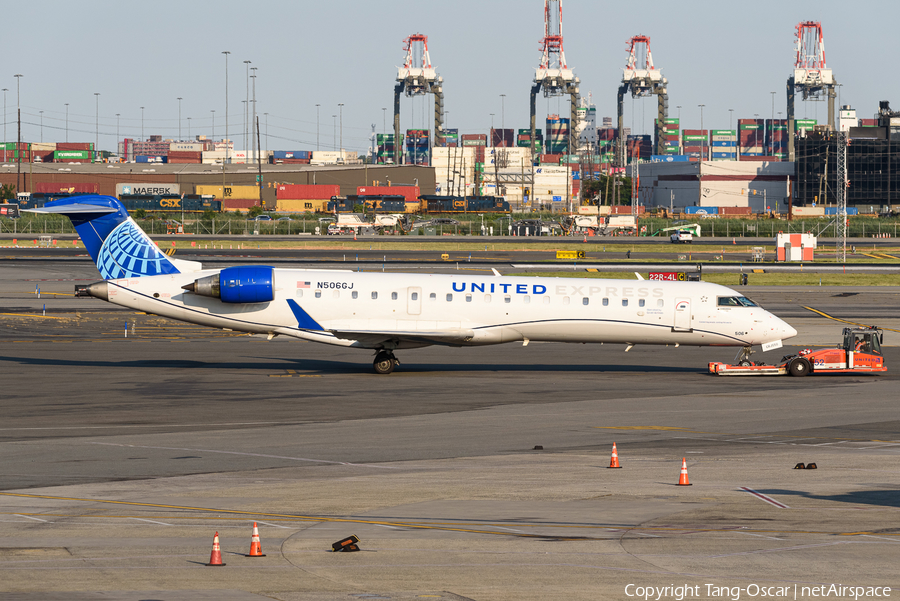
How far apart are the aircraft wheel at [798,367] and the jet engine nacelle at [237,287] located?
18.6 m

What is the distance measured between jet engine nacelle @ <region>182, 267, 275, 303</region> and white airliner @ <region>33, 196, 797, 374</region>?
3 cm

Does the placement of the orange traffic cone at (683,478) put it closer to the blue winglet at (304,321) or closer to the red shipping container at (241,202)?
the blue winglet at (304,321)

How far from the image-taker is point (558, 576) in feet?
40.1

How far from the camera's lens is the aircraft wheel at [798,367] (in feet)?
112

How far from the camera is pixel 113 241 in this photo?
114 feet

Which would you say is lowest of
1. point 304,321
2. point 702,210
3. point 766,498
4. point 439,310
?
point 766,498

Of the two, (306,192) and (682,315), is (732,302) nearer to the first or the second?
(682,315)

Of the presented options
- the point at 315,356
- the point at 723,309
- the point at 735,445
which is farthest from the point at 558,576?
the point at 315,356

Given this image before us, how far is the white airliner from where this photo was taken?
33.8 metres

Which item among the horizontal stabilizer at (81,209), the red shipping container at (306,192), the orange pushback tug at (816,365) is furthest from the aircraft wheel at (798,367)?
the red shipping container at (306,192)

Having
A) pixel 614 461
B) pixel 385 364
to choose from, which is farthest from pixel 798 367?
pixel 614 461

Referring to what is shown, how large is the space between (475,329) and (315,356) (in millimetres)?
7860

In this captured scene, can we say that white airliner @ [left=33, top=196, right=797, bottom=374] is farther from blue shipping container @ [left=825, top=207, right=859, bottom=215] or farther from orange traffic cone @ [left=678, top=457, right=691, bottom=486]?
blue shipping container @ [left=825, top=207, right=859, bottom=215]

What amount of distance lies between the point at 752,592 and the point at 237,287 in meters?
24.9
